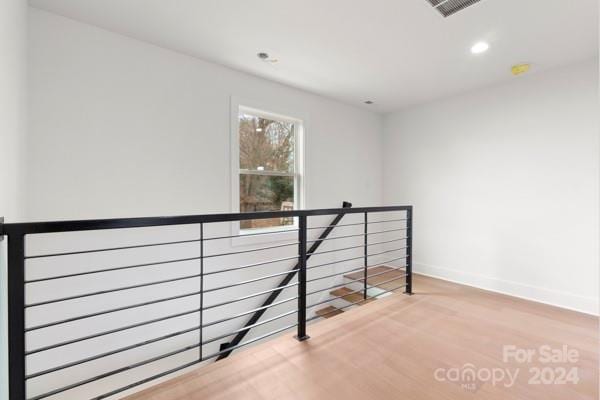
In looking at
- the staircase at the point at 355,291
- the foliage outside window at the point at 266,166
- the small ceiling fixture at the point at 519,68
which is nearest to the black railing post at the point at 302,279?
the foliage outside window at the point at 266,166

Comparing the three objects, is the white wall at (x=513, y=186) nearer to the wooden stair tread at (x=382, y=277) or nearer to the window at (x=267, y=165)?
the wooden stair tread at (x=382, y=277)

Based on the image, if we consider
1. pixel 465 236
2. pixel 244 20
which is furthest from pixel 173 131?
pixel 465 236

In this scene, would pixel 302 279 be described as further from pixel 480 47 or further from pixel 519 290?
pixel 519 290

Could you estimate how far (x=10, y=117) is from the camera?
4.71ft

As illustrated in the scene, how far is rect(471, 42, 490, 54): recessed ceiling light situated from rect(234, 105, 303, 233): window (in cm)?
186

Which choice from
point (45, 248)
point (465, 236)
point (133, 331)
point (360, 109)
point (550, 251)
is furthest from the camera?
point (360, 109)

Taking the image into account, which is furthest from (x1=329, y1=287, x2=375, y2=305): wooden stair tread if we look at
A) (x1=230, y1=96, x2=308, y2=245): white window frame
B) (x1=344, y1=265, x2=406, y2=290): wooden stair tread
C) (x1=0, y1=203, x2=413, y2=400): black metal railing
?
(x1=230, y1=96, x2=308, y2=245): white window frame

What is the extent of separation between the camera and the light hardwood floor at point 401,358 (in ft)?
5.04

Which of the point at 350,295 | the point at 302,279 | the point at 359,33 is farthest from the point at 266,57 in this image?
the point at 350,295

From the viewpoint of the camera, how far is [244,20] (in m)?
2.05

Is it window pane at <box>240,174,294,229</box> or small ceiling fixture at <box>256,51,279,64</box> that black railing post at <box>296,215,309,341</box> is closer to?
window pane at <box>240,174,294,229</box>

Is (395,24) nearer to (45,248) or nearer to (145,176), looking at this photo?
(145,176)

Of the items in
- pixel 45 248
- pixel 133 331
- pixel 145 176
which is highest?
pixel 145 176

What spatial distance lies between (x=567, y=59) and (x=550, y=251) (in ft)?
6.13
